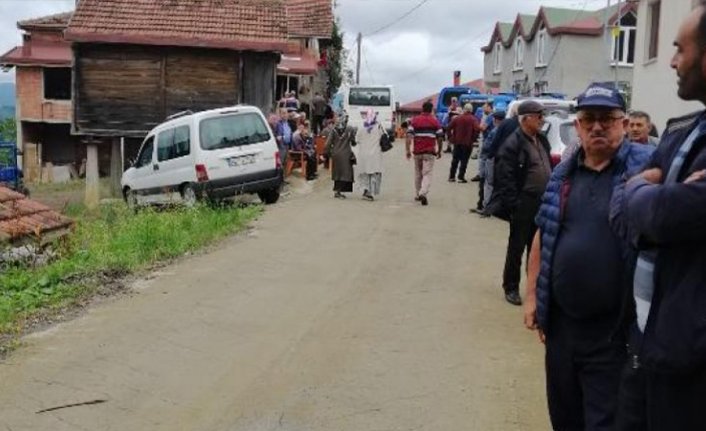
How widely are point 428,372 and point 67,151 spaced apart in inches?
1286

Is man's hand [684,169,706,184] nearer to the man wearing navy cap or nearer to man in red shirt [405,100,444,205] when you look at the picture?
the man wearing navy cap

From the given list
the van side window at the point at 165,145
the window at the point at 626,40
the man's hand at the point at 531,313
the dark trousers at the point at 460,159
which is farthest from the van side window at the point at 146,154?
the window at the point at 626,40

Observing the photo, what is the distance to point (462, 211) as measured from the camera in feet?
49.9

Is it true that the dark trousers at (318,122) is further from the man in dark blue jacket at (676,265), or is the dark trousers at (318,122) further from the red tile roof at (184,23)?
the man in dark blue jacket at (676,265)

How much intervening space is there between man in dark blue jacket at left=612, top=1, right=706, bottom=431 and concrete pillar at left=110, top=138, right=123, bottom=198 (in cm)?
2144

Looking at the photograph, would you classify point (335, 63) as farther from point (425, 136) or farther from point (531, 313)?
point (531, 313)

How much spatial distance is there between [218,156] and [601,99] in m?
12.6

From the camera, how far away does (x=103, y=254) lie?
1063 centimetres

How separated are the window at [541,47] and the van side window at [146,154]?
32020 millimetres

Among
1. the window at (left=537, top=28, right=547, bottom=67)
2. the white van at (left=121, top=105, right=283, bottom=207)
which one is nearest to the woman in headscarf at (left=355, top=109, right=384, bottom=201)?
the white van at (left=121, top=105, right=283, bottom=207)

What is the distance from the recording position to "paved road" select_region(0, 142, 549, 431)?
521 cm

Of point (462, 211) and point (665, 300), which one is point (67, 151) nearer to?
point (462, 211)

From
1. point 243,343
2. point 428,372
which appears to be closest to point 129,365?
point 243,343

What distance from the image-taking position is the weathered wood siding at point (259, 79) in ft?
72.1
